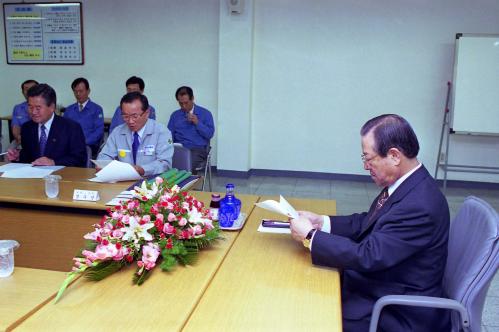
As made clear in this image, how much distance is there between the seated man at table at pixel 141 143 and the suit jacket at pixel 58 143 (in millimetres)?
365

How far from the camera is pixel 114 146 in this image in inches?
132

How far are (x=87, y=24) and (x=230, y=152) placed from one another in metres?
2.68

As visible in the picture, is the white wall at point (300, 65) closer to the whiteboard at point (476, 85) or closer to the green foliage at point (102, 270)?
the whiteboard at point (476, 85)

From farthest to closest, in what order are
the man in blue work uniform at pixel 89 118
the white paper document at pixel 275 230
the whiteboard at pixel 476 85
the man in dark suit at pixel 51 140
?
the man in blue work uniform at pixel 89 118 < the whiteboard at pixel 476 85 < the man in dark suit at pixel 51 140 < the white paper document at pixel 275 230

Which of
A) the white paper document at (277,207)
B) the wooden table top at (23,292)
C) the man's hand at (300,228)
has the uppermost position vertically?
the white paper document at (277,207)

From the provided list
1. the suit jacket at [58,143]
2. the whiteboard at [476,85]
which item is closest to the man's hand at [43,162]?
the suit jacket at [58,143]

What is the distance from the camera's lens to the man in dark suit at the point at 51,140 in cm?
348

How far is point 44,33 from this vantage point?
6.50 m

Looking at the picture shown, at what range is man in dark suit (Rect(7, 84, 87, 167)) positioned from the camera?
3483 mm

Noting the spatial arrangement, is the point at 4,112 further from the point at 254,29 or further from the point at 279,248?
the point at 279,248

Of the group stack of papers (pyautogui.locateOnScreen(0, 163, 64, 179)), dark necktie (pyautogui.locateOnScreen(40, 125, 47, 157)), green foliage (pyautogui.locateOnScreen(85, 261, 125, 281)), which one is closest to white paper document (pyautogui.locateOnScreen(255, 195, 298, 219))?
green foliage (pyautogui.locateOnScreen(85, 261, 125, 281))

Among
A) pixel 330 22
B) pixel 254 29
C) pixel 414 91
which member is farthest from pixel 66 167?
pixel 414 91

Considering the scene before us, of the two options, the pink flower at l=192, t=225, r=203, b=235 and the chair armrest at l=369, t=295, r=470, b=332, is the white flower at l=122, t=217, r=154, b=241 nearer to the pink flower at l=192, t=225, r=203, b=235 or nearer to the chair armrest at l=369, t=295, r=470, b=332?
the pink flower at l=192, t=225, r=203, b=235

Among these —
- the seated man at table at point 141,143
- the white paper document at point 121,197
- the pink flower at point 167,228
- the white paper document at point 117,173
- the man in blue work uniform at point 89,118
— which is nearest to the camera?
the pink flower at point 167,228
